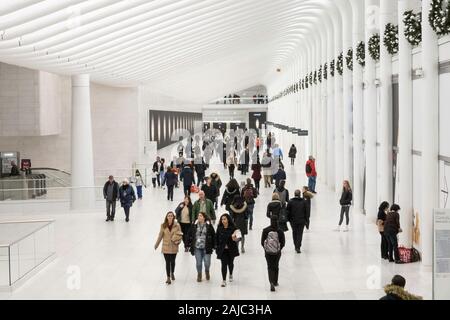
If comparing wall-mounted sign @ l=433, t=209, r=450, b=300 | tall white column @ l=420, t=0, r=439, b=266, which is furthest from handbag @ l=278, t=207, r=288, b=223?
wall-mounted sign @ l=433, t=209, r=450, b=300

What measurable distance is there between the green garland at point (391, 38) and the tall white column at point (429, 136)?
11.6 feet

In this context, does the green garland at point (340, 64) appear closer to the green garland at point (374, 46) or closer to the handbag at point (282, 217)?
the green garland at point (374, 46)

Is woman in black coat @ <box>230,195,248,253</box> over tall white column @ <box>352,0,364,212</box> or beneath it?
beneath

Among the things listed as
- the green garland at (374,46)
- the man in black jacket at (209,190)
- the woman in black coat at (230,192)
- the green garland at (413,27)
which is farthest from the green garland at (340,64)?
the green garland at (413,27)

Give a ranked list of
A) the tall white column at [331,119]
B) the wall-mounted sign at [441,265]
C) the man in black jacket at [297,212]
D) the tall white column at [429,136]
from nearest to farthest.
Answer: the wall-mounted sign at [441,265] < the tall white column at [429,136] < the man in black jacket at [297,212] < the tall white column at [331,119]

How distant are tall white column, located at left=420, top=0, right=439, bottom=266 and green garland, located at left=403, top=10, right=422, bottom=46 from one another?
84 centimetres

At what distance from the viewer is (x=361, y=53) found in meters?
21.6

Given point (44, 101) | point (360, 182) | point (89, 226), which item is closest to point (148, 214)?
point (89, 226)

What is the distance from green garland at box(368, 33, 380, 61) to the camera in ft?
62.6

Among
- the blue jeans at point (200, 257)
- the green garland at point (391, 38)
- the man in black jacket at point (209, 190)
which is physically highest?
the green garland at point (391, 38)

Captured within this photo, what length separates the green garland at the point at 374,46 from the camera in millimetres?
19078

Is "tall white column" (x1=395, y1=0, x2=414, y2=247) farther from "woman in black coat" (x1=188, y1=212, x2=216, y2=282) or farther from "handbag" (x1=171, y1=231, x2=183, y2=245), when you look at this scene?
"handbag" (x1=171, y1=231, x2=183, y2=245)

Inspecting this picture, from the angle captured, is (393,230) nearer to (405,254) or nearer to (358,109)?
(405,254)
